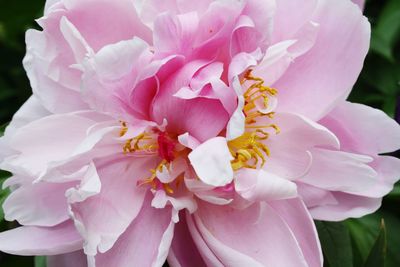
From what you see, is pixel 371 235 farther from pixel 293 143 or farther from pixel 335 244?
pixel 293 143

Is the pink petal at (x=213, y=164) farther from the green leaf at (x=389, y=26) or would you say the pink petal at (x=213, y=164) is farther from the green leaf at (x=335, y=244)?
the green leaf at (x=389, y=26)

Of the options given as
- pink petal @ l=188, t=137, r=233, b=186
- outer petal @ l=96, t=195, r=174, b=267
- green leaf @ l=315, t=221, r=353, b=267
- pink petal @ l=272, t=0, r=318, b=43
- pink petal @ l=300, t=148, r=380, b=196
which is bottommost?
green leaf @ l=315, t=221, r=353, b=267

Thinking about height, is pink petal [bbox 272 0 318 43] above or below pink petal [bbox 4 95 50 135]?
above

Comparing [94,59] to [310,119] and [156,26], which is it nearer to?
[156,26]

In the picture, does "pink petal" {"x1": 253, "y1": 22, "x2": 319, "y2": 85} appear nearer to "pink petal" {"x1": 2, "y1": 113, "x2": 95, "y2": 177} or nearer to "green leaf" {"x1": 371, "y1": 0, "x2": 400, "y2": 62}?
"pink petal" {"x1": 2, "y1": 113, "x2": 95, "y2": 177}

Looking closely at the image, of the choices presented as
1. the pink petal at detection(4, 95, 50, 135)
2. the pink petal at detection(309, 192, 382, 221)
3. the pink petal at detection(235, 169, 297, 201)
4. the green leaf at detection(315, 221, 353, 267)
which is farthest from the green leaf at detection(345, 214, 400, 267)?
the pink petal at detection(4, 95, 50, 135)

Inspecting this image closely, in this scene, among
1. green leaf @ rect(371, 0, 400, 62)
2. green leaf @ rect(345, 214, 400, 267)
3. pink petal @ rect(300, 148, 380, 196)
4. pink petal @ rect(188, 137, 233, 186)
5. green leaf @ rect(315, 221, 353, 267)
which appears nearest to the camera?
pink petal @ rect(188, 137, 233, 186)

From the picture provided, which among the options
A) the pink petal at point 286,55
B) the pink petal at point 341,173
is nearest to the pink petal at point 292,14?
the pink petal at point 286,55
